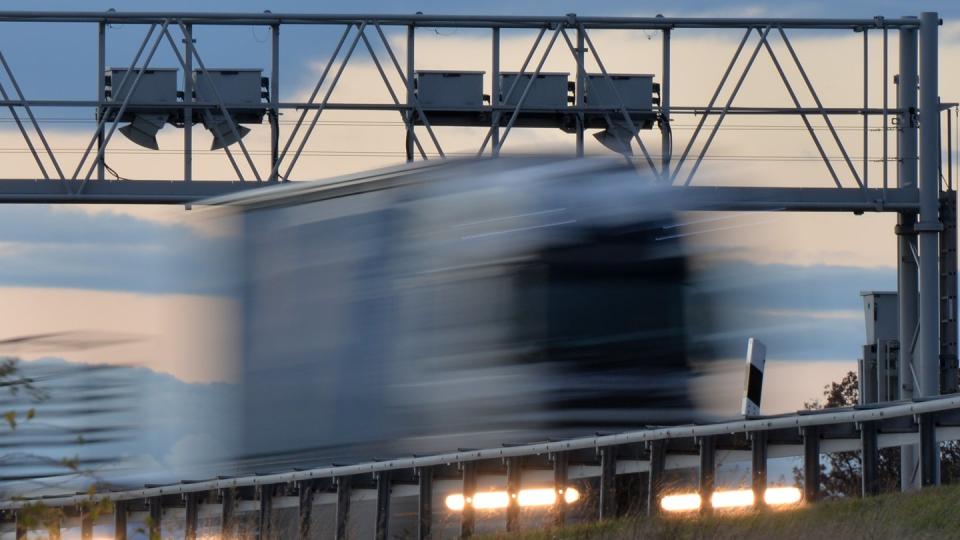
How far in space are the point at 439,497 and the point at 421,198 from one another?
128 inches

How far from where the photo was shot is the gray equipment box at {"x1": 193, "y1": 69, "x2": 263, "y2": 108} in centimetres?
3108

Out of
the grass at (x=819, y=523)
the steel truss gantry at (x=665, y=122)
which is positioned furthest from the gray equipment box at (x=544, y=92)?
the grass at (x=819, y=523)

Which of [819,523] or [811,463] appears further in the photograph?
[811,463]

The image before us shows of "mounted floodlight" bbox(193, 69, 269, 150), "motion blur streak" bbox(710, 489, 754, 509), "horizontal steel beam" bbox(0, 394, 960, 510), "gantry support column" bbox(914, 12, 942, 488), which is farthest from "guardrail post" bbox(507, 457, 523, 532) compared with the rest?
"mounted floodlight" bbox(193, 69, 269, 150)

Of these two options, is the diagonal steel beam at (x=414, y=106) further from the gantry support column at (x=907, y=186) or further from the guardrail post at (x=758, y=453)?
the guardrail post at (x=758, y=453)

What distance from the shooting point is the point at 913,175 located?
30672 mm

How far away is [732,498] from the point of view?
13.2 m

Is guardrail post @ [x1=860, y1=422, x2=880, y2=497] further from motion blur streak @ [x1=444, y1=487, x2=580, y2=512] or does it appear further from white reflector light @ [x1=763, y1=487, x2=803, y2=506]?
motion blur streak @ [x1=444, y1=487, x2=580, y2=512]

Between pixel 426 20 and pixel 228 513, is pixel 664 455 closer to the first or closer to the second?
pixel 228 513

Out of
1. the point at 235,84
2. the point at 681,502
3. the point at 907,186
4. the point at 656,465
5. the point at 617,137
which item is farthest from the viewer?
the point at 235,84

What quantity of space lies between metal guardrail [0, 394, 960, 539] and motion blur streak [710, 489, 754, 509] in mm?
261

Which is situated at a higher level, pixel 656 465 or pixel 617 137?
pixel 617 137

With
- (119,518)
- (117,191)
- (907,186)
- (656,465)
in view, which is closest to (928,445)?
(656,465)

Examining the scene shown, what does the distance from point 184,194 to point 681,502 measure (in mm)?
17026
